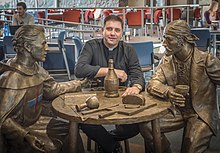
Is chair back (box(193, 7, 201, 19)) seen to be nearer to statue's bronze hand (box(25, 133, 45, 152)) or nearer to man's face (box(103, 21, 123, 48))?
man's face (box(103, 21, 123, 48))

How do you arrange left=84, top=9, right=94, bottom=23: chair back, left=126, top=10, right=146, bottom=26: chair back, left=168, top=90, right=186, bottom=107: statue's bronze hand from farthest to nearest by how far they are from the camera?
1. left=84, top=9, right=94, bottom=23: chair back
2. left=126, top=10, right=146, bottom=26: chair back
3. left=168, top=90, right=186, bottom=107: statue's bronze hand

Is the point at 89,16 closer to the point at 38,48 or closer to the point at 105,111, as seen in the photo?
the point at 38,48

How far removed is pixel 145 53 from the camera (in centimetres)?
443

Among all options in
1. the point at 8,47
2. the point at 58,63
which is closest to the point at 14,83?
the point at 58,63

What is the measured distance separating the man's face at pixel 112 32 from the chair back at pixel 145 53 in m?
1.35

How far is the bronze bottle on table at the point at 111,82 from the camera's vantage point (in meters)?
2.48

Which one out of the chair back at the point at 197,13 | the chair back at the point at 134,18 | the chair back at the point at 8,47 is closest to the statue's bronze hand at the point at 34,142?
the chair back at the point at 8,47

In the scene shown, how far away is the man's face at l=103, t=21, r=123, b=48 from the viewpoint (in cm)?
295

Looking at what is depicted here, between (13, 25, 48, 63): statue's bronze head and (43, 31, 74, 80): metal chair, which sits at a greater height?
(13, 25, 48, 63): statue's bronze head

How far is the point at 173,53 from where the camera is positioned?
2.55 metres

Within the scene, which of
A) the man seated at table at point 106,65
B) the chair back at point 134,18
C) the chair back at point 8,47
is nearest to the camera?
the man seated at table at point 106,65

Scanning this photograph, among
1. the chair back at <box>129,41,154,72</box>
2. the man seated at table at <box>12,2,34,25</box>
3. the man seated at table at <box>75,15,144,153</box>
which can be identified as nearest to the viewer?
the man seated at table at <box>75,15,144,153</box>

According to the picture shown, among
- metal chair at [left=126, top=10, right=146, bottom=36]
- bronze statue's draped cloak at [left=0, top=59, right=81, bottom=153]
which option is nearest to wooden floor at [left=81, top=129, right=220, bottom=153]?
bronze statue's draped cloak at [left=0, top=59, right=81, bottom=153]

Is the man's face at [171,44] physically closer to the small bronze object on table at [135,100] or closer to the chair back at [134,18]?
the small bronze object on table at [135,100]
